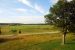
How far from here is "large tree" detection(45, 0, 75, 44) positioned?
1178 inches

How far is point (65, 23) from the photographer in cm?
2995

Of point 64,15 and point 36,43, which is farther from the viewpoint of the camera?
point 36,43

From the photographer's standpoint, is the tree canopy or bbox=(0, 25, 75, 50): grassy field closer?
bbox=(0, 25, 75, 50): grassy field

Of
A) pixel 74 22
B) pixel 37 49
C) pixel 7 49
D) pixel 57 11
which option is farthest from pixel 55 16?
pixel 7 49

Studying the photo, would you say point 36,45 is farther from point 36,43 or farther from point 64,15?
point 64,15

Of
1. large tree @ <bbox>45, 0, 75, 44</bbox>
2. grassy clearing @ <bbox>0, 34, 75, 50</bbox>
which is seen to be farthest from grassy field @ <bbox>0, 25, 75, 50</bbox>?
large tree @ <bbox>45, 0, 75, 44</bbox>

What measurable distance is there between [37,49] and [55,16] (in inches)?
270

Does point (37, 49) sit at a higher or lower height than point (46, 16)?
lower

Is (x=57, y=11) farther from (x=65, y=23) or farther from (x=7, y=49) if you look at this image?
(x=7, y=49)

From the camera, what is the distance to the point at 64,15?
29.8 metres

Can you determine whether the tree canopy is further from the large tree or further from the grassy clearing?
the grassy clearing

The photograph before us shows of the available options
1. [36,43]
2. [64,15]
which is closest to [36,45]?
[36,43]

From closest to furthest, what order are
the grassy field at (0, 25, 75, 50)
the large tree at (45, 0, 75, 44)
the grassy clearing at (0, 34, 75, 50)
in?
the grassy clearing at (0, 34, 75, 50), the grassy field at (0, 25, 75, 50), the large tree at (45, 0, 75, 44)

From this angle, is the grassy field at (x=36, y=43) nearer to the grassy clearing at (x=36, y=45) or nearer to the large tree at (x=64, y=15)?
the grassy clearing at (x=36, y=45)
